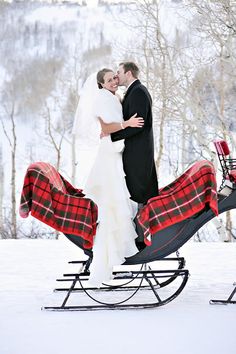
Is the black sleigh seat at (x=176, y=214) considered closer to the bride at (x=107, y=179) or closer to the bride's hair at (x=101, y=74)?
the bride at (x=107, y=179)

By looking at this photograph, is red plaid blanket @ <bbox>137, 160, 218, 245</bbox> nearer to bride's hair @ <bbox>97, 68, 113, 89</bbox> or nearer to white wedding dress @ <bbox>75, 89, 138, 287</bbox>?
white wedding dress @ <bbox>75, 89, 138, 287</bbox>

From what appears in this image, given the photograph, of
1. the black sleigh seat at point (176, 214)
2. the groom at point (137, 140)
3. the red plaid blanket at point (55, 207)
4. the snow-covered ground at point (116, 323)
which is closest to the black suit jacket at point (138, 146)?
the groom at point (137, 140)

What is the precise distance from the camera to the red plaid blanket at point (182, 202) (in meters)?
3.35

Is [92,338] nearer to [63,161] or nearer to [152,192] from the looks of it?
[152,192]

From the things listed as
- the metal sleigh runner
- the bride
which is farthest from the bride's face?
the metal sleigh runner

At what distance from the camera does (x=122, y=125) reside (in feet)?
11.3

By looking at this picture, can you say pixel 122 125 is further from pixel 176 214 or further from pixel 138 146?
pixel 176 214

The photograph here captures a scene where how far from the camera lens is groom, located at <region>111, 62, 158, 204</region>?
3.46 m

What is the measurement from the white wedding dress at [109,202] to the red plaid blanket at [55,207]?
0.21ft

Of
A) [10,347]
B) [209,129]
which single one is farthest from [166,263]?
[209,129]

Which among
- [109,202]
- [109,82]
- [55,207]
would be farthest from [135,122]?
[55,207]

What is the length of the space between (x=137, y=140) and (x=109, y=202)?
0.36 metres

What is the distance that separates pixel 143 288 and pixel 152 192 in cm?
77

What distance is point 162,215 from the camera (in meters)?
3.38
